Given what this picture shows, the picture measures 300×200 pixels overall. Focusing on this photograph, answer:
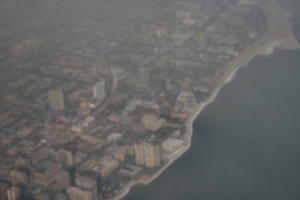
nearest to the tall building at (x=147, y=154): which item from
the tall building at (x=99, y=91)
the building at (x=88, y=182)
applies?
the building at (x=88, y=182)

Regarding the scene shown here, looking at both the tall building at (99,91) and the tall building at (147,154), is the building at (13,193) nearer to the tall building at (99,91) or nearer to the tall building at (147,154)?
the tall building at (147,154)

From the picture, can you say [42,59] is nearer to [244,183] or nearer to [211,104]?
[211,104]

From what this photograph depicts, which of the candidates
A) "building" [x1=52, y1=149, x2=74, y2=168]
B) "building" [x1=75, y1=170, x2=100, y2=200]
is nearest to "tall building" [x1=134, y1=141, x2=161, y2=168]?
"building" [x1=75, y1=170, x2=100, y2=200]

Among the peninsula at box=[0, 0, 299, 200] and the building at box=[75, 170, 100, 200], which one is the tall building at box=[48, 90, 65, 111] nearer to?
the peninsula at box=[0, 0, 299, 200]

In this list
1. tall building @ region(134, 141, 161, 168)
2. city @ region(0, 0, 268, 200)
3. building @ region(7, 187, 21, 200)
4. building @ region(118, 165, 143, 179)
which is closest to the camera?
building @ region(7, 187, 21, 200)

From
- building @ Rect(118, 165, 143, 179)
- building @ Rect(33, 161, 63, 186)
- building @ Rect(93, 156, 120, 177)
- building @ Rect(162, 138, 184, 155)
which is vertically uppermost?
building @ Rect(33, 161, 63, 186)

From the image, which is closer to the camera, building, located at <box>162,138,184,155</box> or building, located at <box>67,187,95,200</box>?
building, located at <box>67,187,95,200</box>
